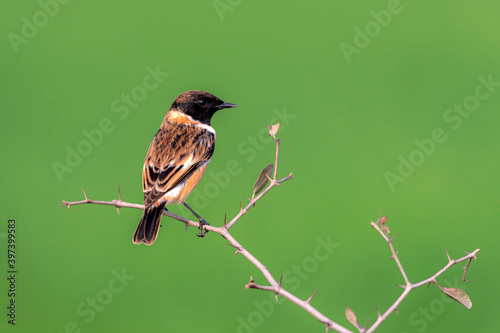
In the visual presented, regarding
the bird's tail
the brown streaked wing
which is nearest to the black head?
the brown streaked wing

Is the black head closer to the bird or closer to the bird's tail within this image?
the bird

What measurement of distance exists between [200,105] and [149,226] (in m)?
1.06

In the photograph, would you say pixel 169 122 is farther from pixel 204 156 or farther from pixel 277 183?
pixel 277 183

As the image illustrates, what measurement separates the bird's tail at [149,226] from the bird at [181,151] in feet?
0.19

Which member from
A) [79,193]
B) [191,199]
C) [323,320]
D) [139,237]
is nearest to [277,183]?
[323,320]

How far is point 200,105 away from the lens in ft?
14.2

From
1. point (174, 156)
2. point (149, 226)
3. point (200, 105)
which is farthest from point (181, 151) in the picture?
point (149, 226)

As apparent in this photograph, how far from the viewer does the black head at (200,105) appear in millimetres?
4289

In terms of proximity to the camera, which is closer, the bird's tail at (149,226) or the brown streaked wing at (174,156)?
the bird's tail at (149,226)

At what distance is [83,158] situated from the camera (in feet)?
27.8

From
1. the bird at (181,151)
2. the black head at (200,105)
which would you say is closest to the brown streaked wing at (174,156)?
the bird at (181,151)

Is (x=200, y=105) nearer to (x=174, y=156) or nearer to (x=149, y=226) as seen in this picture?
(x=174, y=156)

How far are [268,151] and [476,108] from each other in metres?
4.30

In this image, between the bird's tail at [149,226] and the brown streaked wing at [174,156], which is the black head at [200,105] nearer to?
the brown streaked wing at [174,156]
